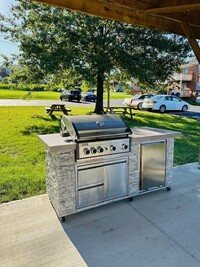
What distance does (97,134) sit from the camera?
8.61 ft

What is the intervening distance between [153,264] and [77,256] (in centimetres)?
69

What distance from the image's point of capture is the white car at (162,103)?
1433 cm

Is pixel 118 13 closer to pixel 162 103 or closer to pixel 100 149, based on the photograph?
pixel 100 149

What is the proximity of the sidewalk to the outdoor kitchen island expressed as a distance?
16 centimetres

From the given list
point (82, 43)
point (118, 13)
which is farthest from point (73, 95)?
point (118, 13)

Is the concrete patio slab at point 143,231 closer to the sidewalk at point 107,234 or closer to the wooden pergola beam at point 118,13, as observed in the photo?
the sidewalk at point 107,234

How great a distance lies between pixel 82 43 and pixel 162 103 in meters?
7.63

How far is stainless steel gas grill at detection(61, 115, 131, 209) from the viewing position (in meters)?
2.59

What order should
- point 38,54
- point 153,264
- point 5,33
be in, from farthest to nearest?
1. point 5,33
2. point 38,54
3. point 153,264

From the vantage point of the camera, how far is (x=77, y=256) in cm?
207

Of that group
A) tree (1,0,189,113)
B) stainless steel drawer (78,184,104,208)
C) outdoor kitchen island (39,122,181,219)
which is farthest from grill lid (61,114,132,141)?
tree (1,0,189,113)

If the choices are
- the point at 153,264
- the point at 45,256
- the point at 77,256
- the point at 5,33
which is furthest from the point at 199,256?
the point at 5,33

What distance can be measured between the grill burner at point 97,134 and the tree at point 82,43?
5.70m

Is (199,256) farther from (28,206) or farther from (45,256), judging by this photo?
(28,206)
